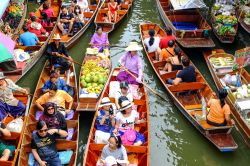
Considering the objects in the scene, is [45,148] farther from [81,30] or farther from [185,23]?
[185,23]

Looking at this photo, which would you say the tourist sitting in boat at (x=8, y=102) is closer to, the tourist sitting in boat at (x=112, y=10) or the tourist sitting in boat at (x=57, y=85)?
the tourist sitting in boat at (x=57, y=85)

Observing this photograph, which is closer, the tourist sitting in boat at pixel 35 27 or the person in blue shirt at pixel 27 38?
the person in blue shirt at pixel 27 38

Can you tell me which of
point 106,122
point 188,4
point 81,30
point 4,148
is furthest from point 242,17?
point 4,148

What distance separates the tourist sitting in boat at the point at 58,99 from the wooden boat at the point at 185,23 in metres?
5.06

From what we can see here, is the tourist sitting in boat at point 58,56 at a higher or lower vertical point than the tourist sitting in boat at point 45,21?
lower

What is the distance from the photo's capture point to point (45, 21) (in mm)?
12641

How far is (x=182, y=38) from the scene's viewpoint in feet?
37.2

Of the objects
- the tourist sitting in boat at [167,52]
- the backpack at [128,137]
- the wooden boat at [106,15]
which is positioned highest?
the wooden boat at [106,15]

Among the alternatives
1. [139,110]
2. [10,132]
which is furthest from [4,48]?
[139,110]

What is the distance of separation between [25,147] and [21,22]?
7560 millimetres

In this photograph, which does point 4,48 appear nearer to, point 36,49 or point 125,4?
point 36,49

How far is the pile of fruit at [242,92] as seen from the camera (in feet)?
27.5

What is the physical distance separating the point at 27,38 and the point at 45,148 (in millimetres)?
5551

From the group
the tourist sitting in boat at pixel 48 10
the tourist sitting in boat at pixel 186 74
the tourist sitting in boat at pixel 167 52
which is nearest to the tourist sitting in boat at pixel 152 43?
the tourist sitting in boat at pixel 167 52
